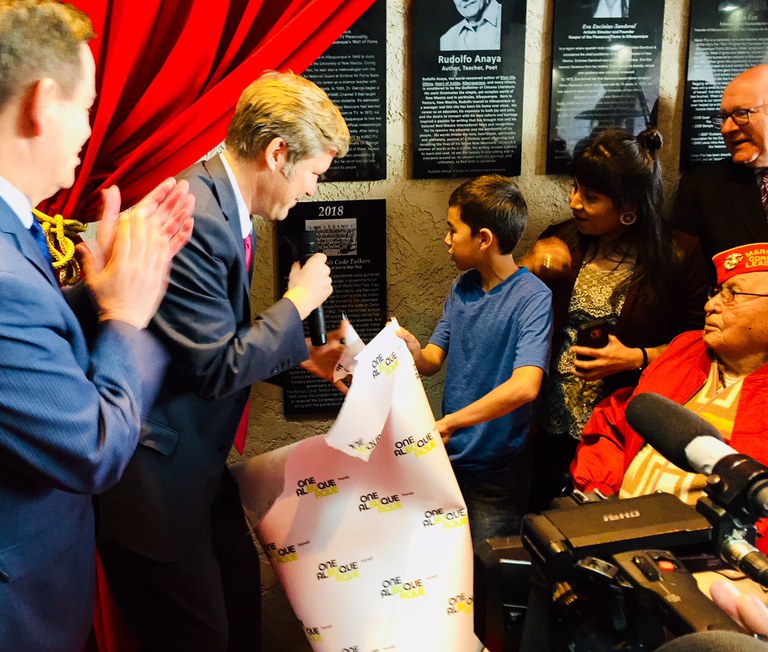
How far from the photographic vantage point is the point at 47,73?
1.15m

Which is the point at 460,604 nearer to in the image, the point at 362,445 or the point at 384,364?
the point at 362,445

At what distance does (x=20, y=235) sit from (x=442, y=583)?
1.26 m

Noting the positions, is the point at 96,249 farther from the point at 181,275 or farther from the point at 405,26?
the point at 405,26

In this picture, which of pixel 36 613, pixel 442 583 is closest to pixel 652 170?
pixel 442 583

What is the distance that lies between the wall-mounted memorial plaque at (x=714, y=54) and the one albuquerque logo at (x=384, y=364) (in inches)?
53.2

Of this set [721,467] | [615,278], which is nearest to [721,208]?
[615,278]

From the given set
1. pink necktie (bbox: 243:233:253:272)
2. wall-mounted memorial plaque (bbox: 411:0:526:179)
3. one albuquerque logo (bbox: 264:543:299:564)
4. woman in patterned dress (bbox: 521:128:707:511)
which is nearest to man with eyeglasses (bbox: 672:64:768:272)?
woman in patterned dress (bbox: 521:128:707:511)

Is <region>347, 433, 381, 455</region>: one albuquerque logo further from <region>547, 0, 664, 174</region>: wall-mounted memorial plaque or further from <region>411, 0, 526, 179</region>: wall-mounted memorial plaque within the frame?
<region>547, 0, 664, 174</region>: wall-mounted memorial plaque

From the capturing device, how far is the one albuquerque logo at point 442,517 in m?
1.88

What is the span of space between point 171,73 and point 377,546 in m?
1.36

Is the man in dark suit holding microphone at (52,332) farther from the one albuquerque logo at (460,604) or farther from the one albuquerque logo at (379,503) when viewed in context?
the one albuquerque logo at (460,604)

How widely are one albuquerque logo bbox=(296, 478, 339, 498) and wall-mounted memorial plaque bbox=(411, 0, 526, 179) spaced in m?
1.03

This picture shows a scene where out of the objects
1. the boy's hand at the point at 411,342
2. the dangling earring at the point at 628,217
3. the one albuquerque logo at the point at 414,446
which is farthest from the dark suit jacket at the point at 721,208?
the one albuquerque logo at the point at 414,446

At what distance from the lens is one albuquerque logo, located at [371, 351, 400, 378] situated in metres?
1.79
